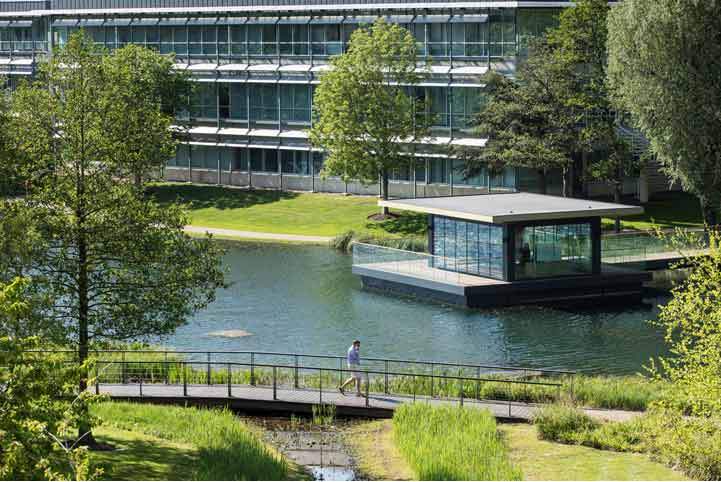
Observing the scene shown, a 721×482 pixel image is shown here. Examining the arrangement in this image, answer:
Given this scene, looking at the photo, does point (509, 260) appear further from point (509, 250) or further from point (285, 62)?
point (285, 62)

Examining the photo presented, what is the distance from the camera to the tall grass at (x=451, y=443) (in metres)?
30.8

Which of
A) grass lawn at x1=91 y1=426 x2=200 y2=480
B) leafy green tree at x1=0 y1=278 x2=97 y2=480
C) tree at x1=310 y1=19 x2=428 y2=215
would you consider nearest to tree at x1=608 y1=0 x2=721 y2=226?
tree at x1=310 y1=19 x2=428 y2=215

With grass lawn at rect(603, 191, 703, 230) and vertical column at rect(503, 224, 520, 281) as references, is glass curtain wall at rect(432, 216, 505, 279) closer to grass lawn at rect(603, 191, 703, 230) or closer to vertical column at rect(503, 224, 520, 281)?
vertical column at rect(503, 224, 520, 281)

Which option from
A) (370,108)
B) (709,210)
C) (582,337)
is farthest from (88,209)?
(370,108)

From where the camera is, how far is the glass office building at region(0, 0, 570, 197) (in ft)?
270

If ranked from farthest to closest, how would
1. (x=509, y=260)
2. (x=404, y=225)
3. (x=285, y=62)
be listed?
(x=285, y=62) < (x=404, y=225) < (x=509, y=260)

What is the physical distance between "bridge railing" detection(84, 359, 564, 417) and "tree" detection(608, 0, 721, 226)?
2804 centimetres

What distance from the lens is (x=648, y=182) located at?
8369 cm

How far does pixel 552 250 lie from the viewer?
61.3 m

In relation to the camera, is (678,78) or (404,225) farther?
(404,225)

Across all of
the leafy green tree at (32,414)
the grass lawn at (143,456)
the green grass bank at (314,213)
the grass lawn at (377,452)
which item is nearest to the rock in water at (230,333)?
the grass lawn at (377,452)

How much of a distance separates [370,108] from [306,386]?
39156 millimetres

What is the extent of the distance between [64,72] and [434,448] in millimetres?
13037

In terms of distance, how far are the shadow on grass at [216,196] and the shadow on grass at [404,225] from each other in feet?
40.8
